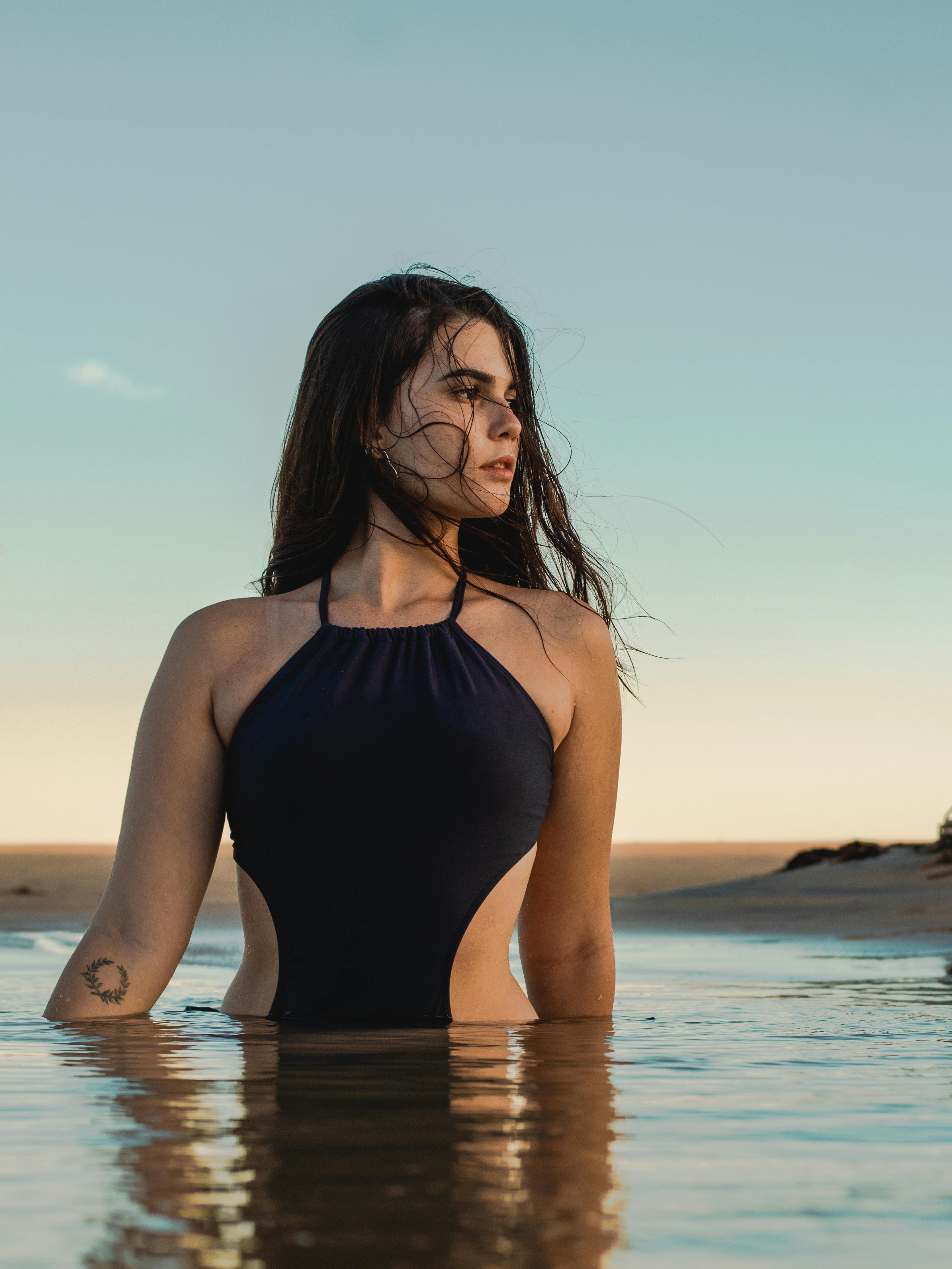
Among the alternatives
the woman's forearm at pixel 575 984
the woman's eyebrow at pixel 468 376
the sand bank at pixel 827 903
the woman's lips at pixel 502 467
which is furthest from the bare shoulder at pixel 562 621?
the sand bank at pixel 827 903

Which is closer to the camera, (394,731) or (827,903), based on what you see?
(394,731)

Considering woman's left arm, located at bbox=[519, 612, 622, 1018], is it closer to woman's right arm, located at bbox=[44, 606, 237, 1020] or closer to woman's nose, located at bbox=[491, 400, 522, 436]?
woman's nose, located at bbox=[491, 400, 522, 436]

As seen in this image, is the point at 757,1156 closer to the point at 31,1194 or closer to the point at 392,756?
the point at 31,1194

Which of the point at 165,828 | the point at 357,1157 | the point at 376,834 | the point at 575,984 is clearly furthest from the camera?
the point at 575,984

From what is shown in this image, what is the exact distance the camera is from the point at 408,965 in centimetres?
219

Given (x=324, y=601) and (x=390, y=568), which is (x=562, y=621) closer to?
(x=390, y=568)

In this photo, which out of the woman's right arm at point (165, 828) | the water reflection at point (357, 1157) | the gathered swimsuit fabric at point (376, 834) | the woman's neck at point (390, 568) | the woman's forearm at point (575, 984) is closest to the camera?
the water reflection at point (357, 1157)

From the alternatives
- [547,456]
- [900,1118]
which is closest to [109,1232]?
[900,1118]

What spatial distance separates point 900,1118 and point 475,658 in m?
1.28

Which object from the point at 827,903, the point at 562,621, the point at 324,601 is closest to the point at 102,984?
the point at 324,601

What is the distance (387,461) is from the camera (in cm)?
254

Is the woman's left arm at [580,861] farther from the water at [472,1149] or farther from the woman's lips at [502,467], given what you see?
the water at [472,1149]

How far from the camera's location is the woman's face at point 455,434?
8.09 ft

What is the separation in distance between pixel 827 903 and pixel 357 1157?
8.75m
